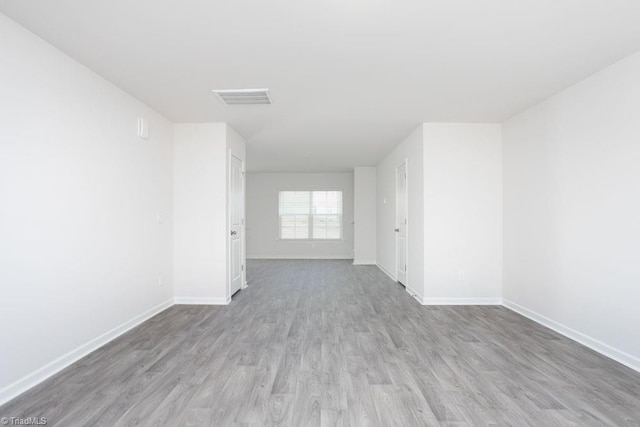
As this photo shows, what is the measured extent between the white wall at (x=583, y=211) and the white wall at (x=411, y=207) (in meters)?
1.10

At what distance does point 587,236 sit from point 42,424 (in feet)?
13.8

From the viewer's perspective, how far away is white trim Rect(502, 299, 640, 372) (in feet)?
8.16

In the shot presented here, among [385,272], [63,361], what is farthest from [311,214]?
[63,361]

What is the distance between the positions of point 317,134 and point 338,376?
346cm

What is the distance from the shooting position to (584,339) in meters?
2.90

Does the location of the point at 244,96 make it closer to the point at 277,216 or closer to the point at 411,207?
the point at 411,207

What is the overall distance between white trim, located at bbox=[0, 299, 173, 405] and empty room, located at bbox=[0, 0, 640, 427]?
0.7 inches

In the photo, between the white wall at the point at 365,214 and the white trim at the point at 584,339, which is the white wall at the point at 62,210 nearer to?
the white trim at the point at 584,339

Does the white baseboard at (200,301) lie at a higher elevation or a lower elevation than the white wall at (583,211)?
lower

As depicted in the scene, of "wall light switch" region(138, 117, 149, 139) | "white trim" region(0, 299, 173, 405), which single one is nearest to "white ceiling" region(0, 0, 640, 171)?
"wall light switch" region(138, 117, 149, 139)

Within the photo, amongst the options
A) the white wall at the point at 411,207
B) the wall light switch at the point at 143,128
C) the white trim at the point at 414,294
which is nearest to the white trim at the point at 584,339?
the white trim at the point at 414,294

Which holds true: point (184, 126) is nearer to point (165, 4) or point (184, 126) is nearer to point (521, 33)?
point (165, 4)

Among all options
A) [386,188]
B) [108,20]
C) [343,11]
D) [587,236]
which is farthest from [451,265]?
[108,20]

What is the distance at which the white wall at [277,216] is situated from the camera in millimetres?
8953
